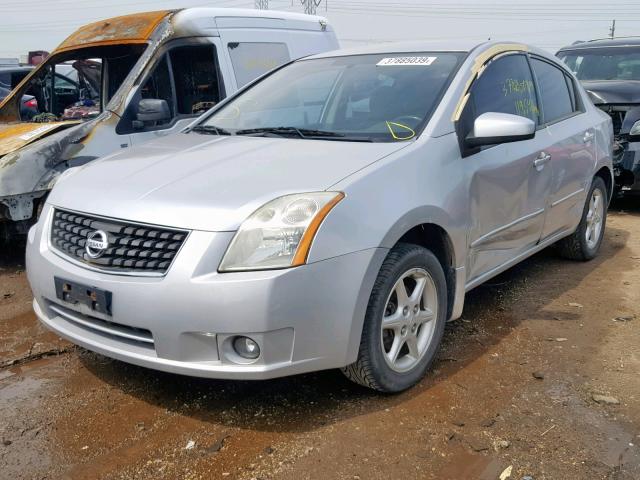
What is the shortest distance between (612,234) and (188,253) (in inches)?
198

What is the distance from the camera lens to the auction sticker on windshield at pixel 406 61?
3.68 metres

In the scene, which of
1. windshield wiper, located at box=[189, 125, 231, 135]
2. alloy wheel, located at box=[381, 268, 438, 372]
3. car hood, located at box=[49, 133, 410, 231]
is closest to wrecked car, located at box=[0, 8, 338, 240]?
windshield wiper, located at box=[189, 125, 231, 135]

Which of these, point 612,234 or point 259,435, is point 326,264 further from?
point 612,234

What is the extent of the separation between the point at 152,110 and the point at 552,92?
3.04 meters

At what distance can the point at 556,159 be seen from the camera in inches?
166

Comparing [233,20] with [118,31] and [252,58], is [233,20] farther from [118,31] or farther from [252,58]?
[118,31]

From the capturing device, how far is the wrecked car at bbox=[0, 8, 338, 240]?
4777 mm

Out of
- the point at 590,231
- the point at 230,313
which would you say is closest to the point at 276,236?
the point at 230,313

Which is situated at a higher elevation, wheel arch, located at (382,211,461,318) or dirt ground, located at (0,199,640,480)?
wheel arch, located at (382,211,461,318)

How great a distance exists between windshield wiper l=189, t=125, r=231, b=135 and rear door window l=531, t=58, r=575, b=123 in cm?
215

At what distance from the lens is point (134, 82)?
527cm

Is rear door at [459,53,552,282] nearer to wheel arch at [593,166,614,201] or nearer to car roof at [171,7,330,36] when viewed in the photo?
wheel arch at [593,166,614,201]

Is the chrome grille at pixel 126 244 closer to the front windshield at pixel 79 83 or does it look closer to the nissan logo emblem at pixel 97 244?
the nissan logo emblem at pixel 97 244

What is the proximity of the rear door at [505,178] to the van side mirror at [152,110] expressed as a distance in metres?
2.62
